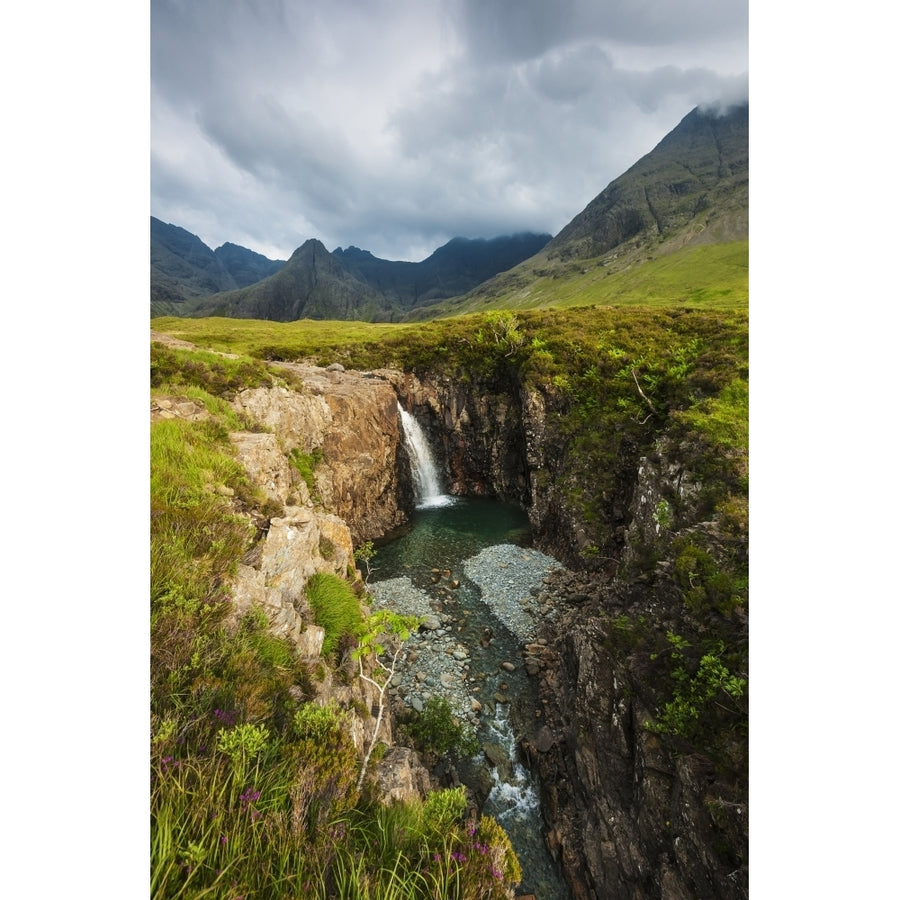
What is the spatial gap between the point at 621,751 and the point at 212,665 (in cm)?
919

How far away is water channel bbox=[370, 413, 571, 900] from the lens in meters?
10.0

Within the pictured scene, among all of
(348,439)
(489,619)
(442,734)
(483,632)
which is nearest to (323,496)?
(348,439)

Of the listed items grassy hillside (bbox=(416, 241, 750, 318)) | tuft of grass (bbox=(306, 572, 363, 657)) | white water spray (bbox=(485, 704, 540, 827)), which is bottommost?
white water spray (bbox=(485, 704, 540, 827))

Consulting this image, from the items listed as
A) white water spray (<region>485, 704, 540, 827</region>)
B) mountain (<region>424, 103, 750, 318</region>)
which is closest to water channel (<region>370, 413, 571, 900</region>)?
white water spray (<region>485, 704, 540, 827</region>)

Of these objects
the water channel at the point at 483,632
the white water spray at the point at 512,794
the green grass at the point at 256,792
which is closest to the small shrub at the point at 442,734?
the water channel at the point at 483,632

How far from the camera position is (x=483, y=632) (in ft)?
53.0

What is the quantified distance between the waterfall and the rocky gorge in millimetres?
5346

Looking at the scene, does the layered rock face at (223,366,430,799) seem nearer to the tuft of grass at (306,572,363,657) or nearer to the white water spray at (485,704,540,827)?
the tuft of grass at (306,572,363,657)

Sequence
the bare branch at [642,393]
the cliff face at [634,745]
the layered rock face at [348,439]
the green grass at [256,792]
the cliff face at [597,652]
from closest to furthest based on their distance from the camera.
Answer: the green grass at [256,792] < the cliff face at [634,745] < the cliff face at [597,652] < the layered rock face at [348,439] < the bare branch at [642,393]

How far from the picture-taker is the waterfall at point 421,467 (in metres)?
30.9

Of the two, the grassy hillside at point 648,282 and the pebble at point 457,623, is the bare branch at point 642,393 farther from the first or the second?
the grassy hillside at point 648,282

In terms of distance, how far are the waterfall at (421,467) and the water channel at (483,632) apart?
190cm

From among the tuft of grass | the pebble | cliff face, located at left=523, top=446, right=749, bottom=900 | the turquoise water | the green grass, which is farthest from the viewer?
the pebble
